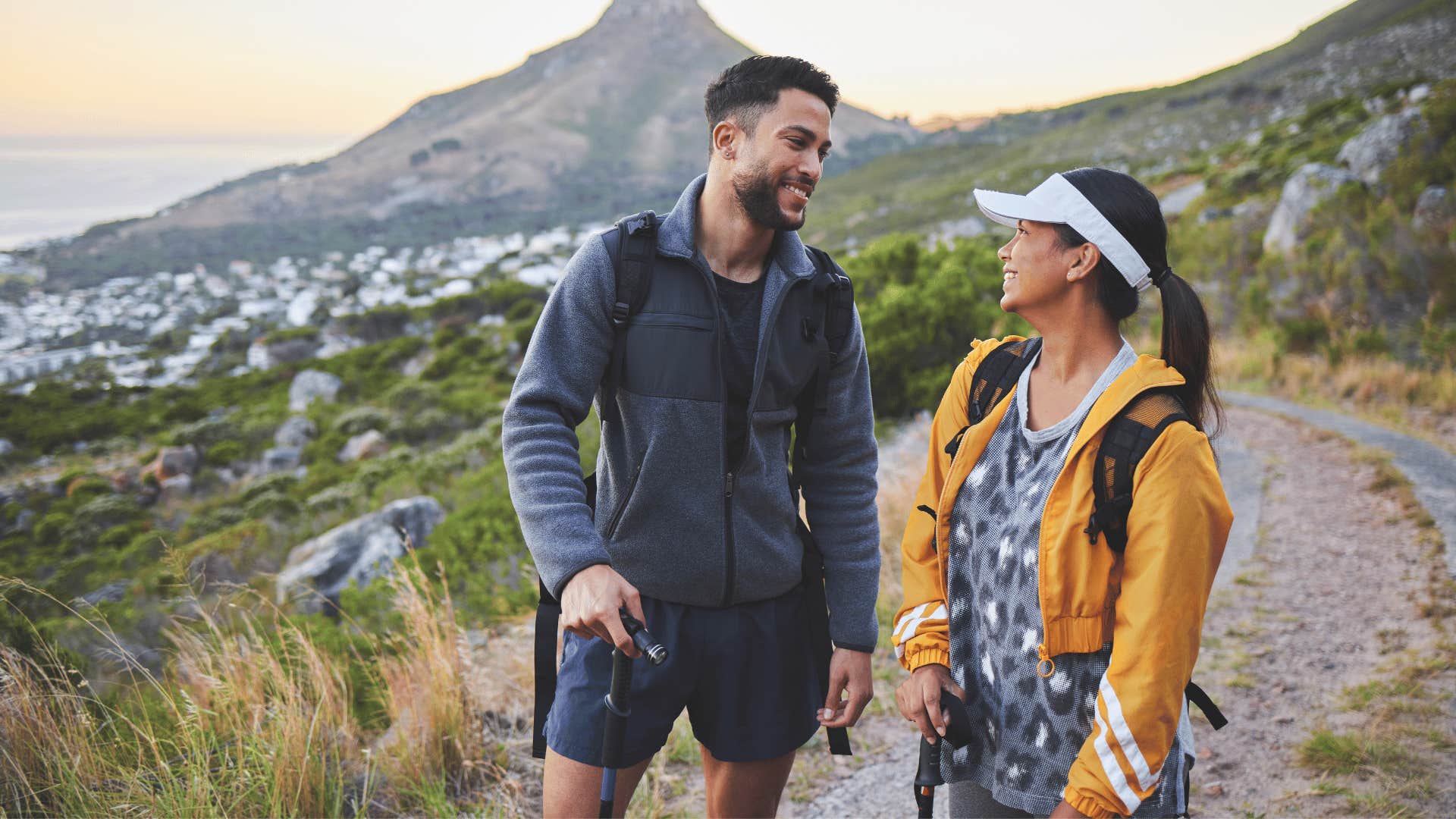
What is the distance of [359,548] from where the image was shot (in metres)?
9.90

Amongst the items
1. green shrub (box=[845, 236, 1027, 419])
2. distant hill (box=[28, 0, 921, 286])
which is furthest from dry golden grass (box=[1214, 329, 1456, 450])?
distant hill (box=[28, 0, 921, 286])

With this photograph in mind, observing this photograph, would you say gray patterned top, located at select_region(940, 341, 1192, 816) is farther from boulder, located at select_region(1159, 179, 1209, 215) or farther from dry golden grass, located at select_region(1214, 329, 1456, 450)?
boulder, located at select_region(1159, 179, 1209, 215)

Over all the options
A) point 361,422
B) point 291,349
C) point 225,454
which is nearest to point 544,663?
point 361,422

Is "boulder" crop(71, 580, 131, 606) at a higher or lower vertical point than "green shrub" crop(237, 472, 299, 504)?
higher

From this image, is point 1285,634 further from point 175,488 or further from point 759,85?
point 175,488

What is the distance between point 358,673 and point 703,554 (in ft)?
10.8

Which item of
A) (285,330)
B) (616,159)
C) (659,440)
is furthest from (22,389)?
(616,159)

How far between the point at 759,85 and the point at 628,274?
0.54 meters

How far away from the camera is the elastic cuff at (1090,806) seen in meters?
1.41

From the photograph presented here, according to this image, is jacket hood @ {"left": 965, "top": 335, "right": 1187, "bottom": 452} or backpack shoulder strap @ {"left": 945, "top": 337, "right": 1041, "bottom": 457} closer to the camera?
jacket hood @ {"left": 965, "top": 335, "right": 1187, "bottom": 452}

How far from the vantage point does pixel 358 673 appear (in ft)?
14.4

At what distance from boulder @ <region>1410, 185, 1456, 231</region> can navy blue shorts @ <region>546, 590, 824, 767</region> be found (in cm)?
1289

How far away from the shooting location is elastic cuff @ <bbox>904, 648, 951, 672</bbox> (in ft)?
5.67

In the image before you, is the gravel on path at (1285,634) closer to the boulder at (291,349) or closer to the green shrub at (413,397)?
the green shrub at (413,397)
